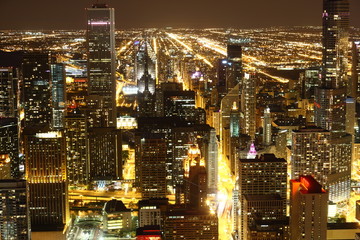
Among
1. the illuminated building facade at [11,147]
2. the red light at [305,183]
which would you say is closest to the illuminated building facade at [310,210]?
the red light at [305,183]

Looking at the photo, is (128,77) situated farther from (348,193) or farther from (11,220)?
(11,220)

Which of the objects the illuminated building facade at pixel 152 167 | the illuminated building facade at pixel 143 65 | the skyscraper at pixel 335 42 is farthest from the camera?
the illuminated building facade at pixel 143 65

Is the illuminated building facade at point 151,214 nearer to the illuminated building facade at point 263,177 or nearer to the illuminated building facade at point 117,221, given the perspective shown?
the illuminated building facade at point 117,221

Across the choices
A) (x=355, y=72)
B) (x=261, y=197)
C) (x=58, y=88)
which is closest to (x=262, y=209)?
(x=261, y=197)

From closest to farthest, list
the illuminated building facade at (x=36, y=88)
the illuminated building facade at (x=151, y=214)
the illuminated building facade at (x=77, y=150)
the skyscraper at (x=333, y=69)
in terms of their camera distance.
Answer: the illuminated building facade at (x=151, y=214) → the illuminated building facade at (x=77, y=150) → the skyscraper at (x=333, y=69) → the illuminated building facade at (x=36, y=88)

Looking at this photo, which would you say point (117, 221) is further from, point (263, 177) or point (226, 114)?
point (226, 114)

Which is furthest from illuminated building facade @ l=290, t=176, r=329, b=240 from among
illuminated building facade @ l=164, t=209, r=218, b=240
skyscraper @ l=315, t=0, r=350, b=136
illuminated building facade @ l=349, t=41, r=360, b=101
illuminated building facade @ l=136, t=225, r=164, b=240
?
illuminated building facade @ l=349, t=41, r=360, b=101
